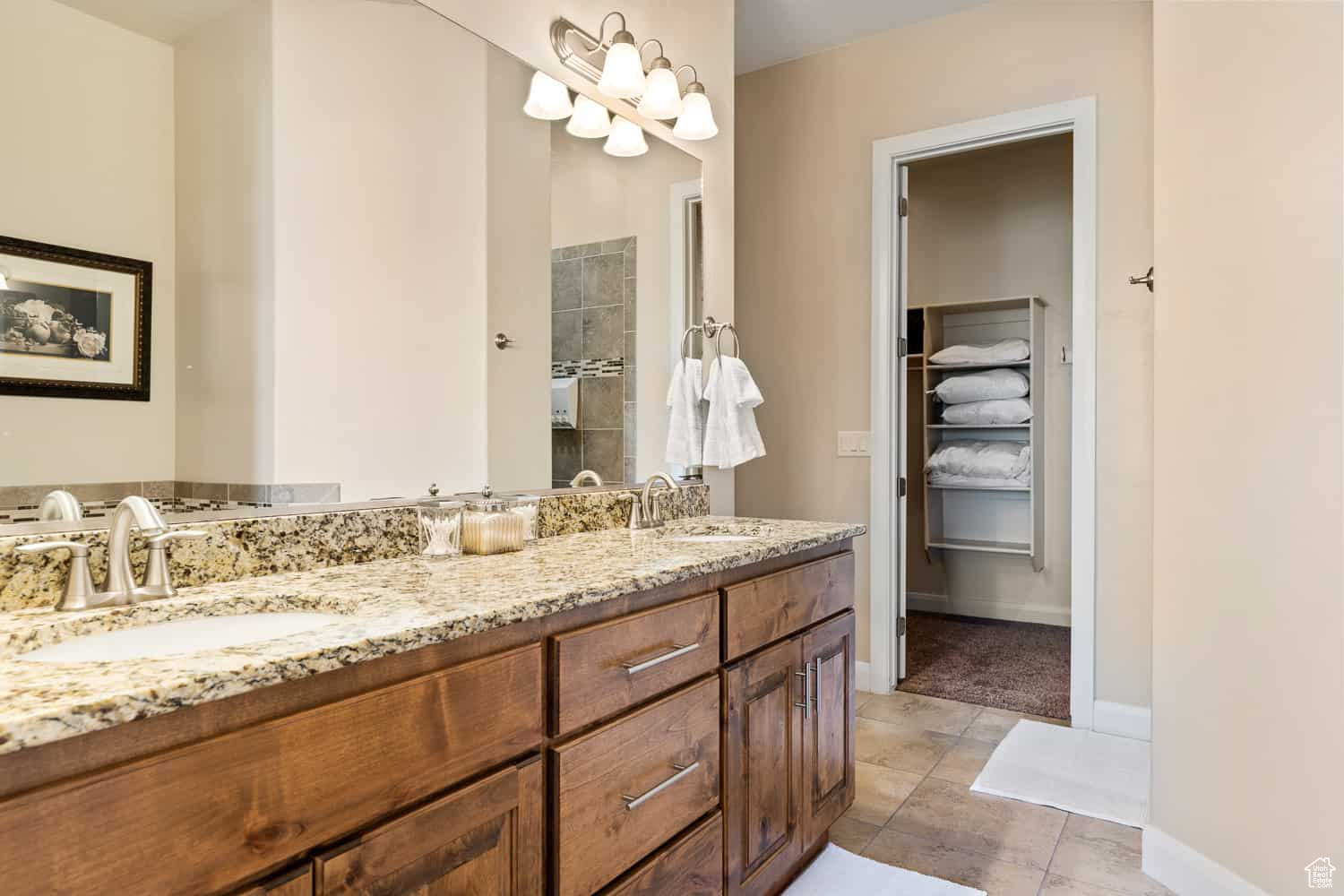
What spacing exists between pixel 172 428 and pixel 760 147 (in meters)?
3.06

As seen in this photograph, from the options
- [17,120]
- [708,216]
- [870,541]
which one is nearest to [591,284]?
[708,216]

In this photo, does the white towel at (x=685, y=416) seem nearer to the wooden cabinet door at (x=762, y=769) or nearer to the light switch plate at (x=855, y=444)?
the wooden cabinet door at (x=762, y=769)

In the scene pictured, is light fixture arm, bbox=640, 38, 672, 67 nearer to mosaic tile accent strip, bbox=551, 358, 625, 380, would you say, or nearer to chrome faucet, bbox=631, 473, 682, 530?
mosaic tile accent strip, bbox=551, 358, 625, 380

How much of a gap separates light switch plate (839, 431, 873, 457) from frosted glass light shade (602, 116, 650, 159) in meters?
1.60

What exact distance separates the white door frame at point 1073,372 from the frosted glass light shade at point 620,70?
151cm

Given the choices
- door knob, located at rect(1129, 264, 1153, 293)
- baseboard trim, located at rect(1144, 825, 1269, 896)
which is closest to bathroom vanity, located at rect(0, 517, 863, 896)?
baseboard trim, located at rect(1144, 825, 1269, 896)

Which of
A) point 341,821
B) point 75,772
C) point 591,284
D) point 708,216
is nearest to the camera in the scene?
→ point 75,772

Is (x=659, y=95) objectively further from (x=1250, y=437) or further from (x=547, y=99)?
(x=1250, y=437)

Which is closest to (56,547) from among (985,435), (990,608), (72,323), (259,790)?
(72,323)

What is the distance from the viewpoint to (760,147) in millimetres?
3709

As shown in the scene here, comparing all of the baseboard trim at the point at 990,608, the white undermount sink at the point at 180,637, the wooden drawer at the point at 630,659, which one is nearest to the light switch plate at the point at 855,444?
the baseboard trim at the point at 990,608

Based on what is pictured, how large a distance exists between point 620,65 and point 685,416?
1018 mm

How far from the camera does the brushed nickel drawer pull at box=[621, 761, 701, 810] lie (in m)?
1.30

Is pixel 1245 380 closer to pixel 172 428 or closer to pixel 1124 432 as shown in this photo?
pixel 1124 432
